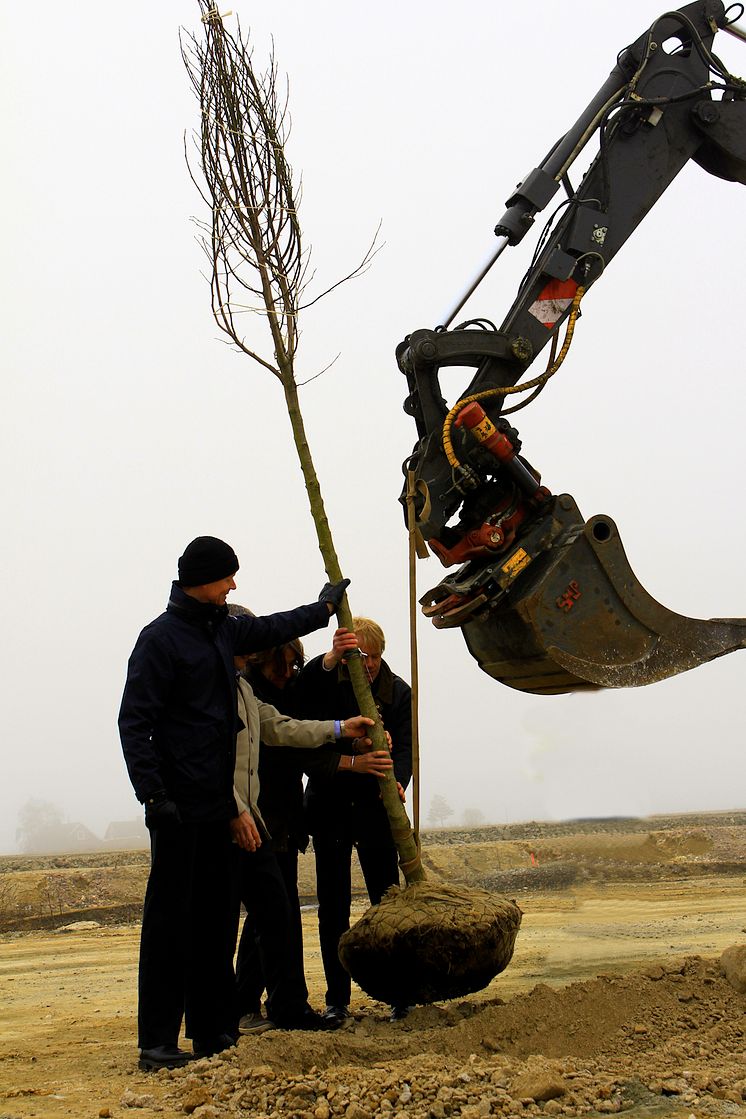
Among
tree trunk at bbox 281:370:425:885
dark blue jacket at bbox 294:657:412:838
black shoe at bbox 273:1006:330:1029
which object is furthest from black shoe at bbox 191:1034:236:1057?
dark blue jacket at bbox 294:657:412:838

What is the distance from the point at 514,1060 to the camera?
4203 millimetres

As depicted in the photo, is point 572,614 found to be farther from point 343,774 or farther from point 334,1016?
point 334,1016

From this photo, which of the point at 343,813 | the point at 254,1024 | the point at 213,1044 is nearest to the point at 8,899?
the point at 254,1024

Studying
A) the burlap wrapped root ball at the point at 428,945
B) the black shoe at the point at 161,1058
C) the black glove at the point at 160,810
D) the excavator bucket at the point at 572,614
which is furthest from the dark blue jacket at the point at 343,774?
the black shoe at the point at 161,1058

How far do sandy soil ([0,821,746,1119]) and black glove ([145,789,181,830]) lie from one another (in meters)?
0.88

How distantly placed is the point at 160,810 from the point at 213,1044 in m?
1.02

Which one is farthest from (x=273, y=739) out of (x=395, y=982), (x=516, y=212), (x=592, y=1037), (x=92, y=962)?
(x=92, y=962)

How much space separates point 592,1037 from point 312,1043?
1085 millimetres

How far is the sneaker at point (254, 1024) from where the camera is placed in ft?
17.1

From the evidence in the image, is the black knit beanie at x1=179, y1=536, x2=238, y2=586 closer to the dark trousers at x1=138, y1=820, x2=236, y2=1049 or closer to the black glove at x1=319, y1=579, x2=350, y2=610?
the black glove at x1=319, y1=579, x2=350, y2=610

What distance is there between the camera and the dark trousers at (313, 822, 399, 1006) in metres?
5.57

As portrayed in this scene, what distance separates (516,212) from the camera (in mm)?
5648

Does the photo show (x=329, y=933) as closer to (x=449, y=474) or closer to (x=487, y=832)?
(x=449, y=474)

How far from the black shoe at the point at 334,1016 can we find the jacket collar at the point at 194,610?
6.04ft
